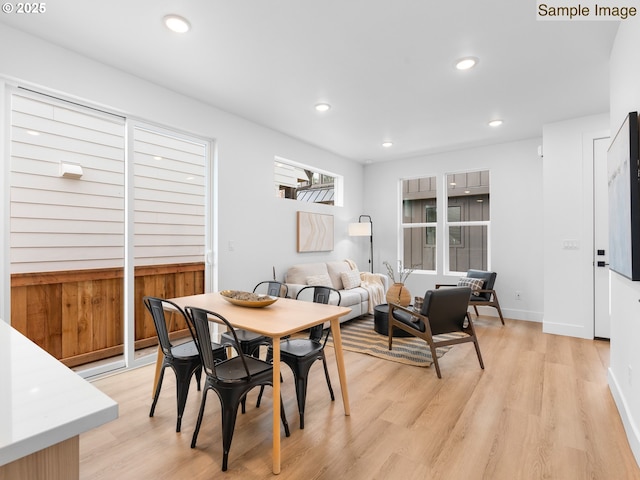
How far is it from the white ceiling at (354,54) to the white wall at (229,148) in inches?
4.9

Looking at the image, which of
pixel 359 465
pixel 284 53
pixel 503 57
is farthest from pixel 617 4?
pixel 359 465

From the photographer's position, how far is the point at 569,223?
4215 millimetres

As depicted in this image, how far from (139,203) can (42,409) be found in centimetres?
318

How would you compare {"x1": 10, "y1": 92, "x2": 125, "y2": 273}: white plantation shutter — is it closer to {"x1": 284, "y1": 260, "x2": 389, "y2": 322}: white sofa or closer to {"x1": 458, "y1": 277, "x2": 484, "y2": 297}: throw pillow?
{"x1": 284, "y1": 260, "x2": 389, "y2": 322}: white sofa

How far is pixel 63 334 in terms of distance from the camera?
10.5 feet

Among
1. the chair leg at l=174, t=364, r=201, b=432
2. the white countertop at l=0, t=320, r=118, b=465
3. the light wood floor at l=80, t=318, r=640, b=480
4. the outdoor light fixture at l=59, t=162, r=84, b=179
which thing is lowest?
the light wood floor at l=80, t=318, r=640, b=480

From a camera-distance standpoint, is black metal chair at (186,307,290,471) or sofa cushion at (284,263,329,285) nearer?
black metal chair at (186,307,290,471)

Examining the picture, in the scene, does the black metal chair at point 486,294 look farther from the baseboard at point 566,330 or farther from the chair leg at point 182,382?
the chair leg at point 182,382

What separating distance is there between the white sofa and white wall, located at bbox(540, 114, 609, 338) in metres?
2.32

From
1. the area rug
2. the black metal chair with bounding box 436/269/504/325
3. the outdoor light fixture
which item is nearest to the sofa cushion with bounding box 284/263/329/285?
the area rug

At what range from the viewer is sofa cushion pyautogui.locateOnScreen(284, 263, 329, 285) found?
4738 millimetres

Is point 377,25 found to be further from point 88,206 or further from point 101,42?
point 88,206

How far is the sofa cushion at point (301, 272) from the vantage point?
4738mm

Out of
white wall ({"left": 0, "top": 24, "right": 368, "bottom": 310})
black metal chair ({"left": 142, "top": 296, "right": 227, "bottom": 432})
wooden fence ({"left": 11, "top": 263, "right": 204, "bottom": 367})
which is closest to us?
black metal chair ({"left": 142, "top": 296, "right": 227, "bottom": 432})
